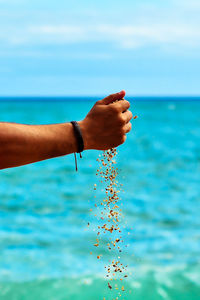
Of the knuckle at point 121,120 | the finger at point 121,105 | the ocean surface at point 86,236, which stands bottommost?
the knuckle at point 121,120

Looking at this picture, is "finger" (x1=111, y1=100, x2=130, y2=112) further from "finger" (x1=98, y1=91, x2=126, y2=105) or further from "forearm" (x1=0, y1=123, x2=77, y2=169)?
"forearm" (x1=0, y1=123, x2=77, y2=169)

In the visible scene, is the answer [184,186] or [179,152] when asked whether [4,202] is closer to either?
[184,186]

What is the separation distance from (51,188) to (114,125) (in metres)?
7.90

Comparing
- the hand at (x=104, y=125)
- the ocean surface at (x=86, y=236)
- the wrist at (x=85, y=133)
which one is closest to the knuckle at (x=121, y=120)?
the hand at (x=104, y=125)

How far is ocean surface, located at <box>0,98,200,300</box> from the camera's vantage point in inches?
199

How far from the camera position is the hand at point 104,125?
183cm

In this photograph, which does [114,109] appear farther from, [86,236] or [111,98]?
[86,236]

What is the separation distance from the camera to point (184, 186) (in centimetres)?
1010

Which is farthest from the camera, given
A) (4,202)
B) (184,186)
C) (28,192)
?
(184,186)

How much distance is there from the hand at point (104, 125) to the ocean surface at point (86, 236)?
4.19 ft

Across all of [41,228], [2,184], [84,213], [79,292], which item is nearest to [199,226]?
[84,213]

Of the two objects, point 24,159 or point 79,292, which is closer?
point 24,159

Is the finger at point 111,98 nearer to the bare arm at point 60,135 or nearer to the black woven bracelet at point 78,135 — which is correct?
the bare arm at point 60,135

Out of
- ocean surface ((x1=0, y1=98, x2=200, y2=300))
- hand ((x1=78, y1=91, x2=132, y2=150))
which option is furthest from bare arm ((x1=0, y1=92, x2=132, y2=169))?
ocean surface ((x1=0, y1=98, x2=200, y2=300))
